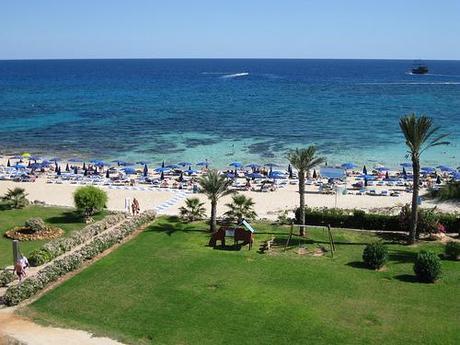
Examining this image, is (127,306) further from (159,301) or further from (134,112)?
(134,112)

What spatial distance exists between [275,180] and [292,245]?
60.7 feet

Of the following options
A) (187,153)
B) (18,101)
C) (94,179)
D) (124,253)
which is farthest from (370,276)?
(18,101)

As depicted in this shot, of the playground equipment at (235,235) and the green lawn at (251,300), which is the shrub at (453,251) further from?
the playground equipment at (235,235)

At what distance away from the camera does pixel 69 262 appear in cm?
2162

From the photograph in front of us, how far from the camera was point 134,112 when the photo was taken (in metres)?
94.2

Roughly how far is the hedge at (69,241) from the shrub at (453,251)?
607 inches

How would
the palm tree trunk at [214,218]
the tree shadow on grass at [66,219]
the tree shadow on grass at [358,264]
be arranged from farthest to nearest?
the tree shadow on grass at [66,219], the palm tree trunk at [214,218], the tree shadow on grass at [358,264]

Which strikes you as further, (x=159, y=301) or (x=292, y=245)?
(x=292, y=245)

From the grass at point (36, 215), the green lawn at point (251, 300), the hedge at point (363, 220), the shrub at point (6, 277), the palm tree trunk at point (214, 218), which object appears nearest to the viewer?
the green lawn at point (251, 300)

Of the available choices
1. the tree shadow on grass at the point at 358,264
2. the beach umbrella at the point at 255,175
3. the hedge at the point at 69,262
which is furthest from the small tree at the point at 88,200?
the beach umbrella at the point at 255,175

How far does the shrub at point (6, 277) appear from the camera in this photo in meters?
20.2

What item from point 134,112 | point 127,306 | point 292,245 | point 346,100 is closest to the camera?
point 127,306

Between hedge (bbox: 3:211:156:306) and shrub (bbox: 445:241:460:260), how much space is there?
1411 centimetres

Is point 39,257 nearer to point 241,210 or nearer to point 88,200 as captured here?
point 88,200
